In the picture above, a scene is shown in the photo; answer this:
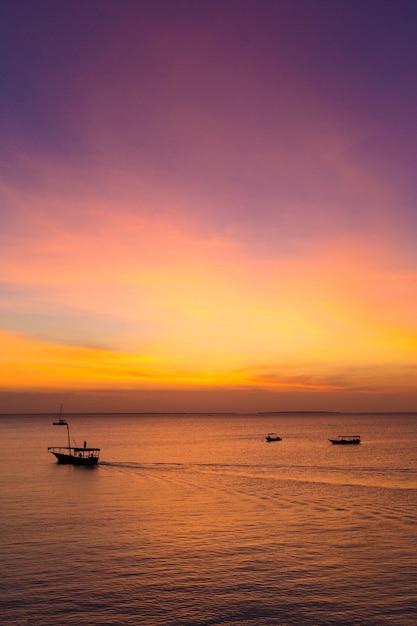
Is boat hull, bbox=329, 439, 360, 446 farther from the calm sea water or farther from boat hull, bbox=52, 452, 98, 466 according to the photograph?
boat hull, bbox=52, 452, 98, 466

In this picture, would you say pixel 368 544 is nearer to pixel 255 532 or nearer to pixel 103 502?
pixel 255 532

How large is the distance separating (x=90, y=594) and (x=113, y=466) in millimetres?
78973

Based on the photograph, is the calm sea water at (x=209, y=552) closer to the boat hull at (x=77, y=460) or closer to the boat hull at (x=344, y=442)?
the boat hull at (x=77, y=460)

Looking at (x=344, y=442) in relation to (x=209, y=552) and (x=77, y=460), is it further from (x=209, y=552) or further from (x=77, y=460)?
(x=209, y=552)

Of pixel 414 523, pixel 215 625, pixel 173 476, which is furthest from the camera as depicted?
pixel 173 476

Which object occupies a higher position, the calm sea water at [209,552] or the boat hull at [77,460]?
the calm sea water at [209,552]

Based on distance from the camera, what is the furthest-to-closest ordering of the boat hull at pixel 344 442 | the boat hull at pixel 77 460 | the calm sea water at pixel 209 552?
the boat hull at pixel 344 442 → the boat hull at pixel 77 460 → the calm sea water at pixel 209 552

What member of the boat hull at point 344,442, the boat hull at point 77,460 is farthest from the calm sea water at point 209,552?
the boat hull at point 344,442

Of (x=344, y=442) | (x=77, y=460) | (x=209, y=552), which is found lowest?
→ (x=344, y=442)

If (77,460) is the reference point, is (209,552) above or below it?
above

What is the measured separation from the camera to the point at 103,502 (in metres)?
68.6

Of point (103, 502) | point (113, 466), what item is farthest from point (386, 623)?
point (113, 466)

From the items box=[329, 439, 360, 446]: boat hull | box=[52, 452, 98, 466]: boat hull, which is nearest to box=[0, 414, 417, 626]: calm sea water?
box=[52, 452, 98, 466]: boat hull

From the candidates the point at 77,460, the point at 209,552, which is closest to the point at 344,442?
the point at 77,460
